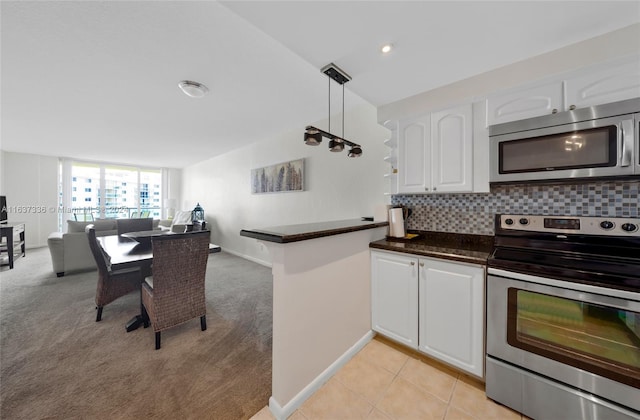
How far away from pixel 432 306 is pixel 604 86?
67.1 inches

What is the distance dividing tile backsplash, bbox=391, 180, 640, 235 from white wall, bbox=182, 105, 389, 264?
0.50 m

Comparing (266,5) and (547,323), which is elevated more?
(266,5)

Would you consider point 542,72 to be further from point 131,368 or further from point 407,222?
point 131,368

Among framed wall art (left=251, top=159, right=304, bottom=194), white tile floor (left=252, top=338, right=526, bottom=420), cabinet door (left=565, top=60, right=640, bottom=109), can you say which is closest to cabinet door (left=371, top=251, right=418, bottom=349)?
white tile floor (left=252, top=338, right=526, bottom=420)

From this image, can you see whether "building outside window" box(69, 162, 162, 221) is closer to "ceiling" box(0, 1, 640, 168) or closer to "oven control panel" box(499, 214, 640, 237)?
"ceiling" box(0, 1, 640, 168)

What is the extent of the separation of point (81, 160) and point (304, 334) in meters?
8.58

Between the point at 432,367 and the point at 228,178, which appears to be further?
the point at 228,178

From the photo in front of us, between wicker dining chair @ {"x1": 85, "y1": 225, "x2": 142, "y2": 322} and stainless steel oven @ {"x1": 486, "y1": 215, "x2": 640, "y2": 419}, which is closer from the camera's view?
stainless steel oven @ {"x1": 486, "y1": 215, "x2": 640, "y2": 419}

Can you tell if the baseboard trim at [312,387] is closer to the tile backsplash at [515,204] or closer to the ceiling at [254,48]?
the tile backsplash at [515,204]

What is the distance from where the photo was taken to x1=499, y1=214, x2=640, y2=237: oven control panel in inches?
53.6

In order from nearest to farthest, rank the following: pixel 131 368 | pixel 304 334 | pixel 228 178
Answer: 1. pixel 304 334
2. pixel 131 368
3. pixel 228 178

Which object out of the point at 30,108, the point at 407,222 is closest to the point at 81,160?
the point at 30,108

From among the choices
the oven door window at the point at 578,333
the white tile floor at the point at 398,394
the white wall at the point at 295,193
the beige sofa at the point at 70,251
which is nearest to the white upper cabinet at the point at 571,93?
the white wall at the point at 295,193

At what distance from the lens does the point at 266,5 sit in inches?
46.1
